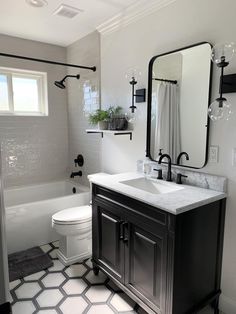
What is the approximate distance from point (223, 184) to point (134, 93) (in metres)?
1.22

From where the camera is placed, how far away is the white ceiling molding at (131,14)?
2.09 metres

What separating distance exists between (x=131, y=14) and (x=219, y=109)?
138cm

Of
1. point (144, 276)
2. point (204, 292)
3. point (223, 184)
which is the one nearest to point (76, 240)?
point (144, 276)

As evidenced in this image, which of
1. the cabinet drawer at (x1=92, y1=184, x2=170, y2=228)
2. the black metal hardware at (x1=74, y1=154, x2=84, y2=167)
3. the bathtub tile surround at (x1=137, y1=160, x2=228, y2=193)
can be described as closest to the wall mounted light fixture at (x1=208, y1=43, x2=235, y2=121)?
the bathtub tile surround at (x1=137, y1=160, x2=228, y2=193)

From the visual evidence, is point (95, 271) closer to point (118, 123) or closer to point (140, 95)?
point (118, 123)

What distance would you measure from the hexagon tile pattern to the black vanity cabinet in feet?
0.57

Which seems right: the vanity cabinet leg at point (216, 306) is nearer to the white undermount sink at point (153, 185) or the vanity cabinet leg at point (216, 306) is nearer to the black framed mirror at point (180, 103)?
the white undermount sink at point (153, 185)

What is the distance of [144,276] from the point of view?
5.37 ft

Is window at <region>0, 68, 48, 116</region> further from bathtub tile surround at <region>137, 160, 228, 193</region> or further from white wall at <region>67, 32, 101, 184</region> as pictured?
bathtub tile surround at <region>137, 160, 228, 193</region>

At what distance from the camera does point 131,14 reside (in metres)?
2.31

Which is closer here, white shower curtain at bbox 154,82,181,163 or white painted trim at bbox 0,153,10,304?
white painted trim at bbox 0,153,10,304

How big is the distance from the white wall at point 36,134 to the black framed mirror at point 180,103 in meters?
1.78

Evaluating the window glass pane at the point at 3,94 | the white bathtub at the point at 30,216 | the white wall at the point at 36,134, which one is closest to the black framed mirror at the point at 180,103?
the white bathtub at the point at 30,216

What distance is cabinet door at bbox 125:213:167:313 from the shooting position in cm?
150
